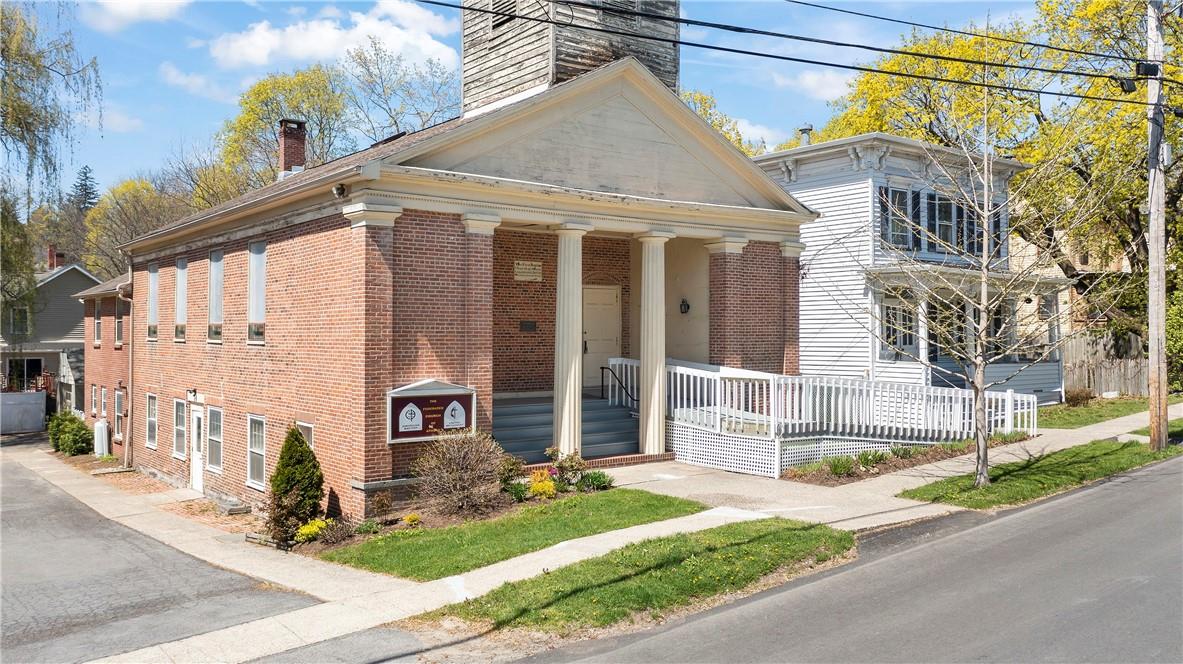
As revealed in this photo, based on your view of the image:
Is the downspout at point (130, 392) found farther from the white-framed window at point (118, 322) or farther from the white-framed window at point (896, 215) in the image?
the white-framed window at point (896, 215)

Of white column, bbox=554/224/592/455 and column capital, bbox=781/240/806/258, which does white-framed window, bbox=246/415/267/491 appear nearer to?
white column, bbox=554/224/592/455

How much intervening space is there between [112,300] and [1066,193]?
1262 inches

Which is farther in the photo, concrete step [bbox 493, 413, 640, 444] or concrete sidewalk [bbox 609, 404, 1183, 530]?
concrete step [bbox 493, 413, 640, 444]

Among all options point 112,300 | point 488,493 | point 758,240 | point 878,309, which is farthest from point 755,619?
point 112,300

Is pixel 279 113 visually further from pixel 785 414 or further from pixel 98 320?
pixel 785 414

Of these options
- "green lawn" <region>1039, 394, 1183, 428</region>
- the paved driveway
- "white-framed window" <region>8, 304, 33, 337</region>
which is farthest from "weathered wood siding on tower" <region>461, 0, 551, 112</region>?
"white-framed window" <region>8, 304, 33, 337</region>

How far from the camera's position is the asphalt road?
734 centimetres

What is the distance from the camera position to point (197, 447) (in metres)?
21.0

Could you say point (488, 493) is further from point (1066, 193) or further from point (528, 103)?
point (1066, 193)

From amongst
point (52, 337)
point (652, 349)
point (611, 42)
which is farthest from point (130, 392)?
point (52, 337)

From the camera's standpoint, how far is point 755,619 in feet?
27.8

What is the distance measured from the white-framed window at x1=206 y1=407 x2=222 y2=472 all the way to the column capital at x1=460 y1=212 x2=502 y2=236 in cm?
854

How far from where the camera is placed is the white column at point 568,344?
52.9 ft

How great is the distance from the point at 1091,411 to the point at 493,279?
1776 cm
